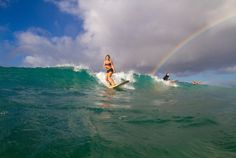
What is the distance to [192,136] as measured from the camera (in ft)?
21.3

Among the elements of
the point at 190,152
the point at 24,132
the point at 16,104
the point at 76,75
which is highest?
the point at 76,75

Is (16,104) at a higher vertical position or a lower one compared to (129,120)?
higher

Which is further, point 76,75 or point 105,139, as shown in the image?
point 76,75

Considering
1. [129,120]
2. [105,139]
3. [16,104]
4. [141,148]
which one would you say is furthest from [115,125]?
[16,104]

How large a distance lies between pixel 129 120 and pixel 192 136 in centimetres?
206

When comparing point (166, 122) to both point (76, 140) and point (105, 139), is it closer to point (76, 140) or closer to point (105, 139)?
point (105, 139)

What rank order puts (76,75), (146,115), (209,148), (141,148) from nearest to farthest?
(141,148) → (209,148) → (146,115) → (76,75)

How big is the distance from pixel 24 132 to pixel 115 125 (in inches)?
93.4

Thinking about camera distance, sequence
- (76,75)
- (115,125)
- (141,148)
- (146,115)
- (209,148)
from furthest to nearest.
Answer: (76,75)
(146,115)
(115,125)
(209,148)
(141,148)

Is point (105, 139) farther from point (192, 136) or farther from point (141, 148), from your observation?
point (192, 136)

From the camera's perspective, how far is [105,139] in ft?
18.7

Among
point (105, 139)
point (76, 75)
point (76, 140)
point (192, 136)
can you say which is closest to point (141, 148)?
point (105, 139)

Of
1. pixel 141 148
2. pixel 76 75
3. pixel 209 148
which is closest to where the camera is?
Result: pixel 141 148

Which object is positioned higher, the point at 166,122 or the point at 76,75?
the point at 76,75
